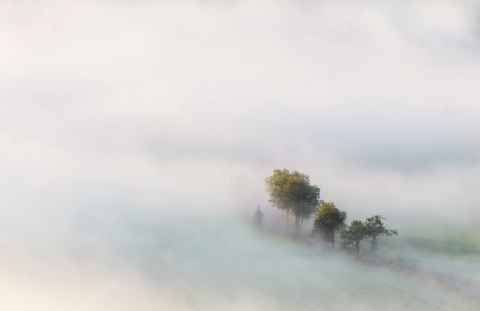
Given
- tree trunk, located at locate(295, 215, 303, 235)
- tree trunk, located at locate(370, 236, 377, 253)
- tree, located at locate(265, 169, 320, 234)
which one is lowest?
tree trunk, located at locate(370, 236, 377, 253)

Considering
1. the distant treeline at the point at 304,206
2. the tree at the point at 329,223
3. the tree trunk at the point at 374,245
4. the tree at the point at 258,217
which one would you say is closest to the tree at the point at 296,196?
the distant treeline at the point at 304,206

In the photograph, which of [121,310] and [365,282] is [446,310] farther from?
[121,310]

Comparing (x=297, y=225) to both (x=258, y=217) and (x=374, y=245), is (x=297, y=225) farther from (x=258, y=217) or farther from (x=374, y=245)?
(x=374, y=245)

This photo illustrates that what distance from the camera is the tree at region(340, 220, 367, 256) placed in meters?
125

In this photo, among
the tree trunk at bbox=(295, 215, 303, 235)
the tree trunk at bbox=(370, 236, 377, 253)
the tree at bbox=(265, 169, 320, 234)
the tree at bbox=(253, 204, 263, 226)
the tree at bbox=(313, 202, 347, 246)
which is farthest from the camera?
the tree at bbox=(253, 204, 263, 226)

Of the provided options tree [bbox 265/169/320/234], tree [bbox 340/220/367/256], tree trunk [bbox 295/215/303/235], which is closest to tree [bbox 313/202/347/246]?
tree [bbox 340/220/367/256]

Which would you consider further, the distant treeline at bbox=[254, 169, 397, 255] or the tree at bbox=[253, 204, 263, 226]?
the tree at bbox=[253, 204, 263, 226]

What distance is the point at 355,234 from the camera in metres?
126

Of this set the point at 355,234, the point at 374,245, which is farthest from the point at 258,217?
the point at 374,245

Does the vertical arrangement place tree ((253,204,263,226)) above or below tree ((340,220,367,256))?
above

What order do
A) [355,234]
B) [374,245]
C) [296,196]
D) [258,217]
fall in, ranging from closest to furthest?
[355,234]
[374,245]
[296,196]
[258,217]

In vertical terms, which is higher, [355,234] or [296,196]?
[296,196]

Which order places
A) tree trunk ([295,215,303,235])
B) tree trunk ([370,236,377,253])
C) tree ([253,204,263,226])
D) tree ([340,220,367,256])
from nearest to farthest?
1. tree trunk ([370,236,377,253])
2. tree ([340,220,367,256])
3. tree trunk ([295,215,303,235])
4. tree ([253,204,263,226])

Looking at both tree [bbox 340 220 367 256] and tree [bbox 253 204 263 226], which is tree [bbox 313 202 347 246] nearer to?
tree [bbox 340 220 367 256]
